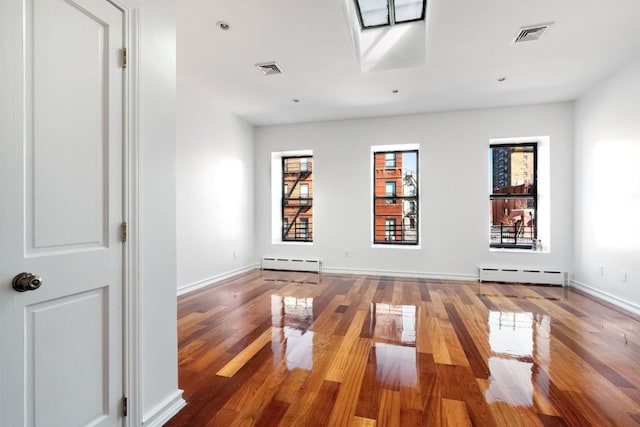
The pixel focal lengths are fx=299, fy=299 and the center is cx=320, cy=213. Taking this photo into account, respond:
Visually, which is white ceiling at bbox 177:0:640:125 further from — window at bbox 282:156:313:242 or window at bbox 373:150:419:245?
window at bbox 282:156:313:242

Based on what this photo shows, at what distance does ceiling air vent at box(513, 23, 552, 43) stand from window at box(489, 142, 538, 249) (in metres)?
2.61

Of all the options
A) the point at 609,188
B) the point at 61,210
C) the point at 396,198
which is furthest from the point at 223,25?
the point at 609,188

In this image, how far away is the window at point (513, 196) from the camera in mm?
5238

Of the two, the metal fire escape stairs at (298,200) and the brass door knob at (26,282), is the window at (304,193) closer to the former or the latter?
the metal fire escape stairs at (298,200)

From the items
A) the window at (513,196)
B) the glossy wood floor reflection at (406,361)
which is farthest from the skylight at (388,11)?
the window at (513,196)

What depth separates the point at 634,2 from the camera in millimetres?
2480

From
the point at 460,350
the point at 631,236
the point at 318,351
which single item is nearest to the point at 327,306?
the point at 318,351

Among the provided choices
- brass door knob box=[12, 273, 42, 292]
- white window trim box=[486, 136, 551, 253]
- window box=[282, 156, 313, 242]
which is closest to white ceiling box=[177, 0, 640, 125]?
white window trim box=[486, 136, 551, 253]

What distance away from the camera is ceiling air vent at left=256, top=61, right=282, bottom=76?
140 inches

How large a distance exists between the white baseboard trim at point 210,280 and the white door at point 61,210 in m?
2.92

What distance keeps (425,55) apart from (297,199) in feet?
12.2

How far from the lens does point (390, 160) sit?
5.86m

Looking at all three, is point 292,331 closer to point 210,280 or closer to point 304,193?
point 210,280

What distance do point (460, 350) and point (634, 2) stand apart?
323 cm
